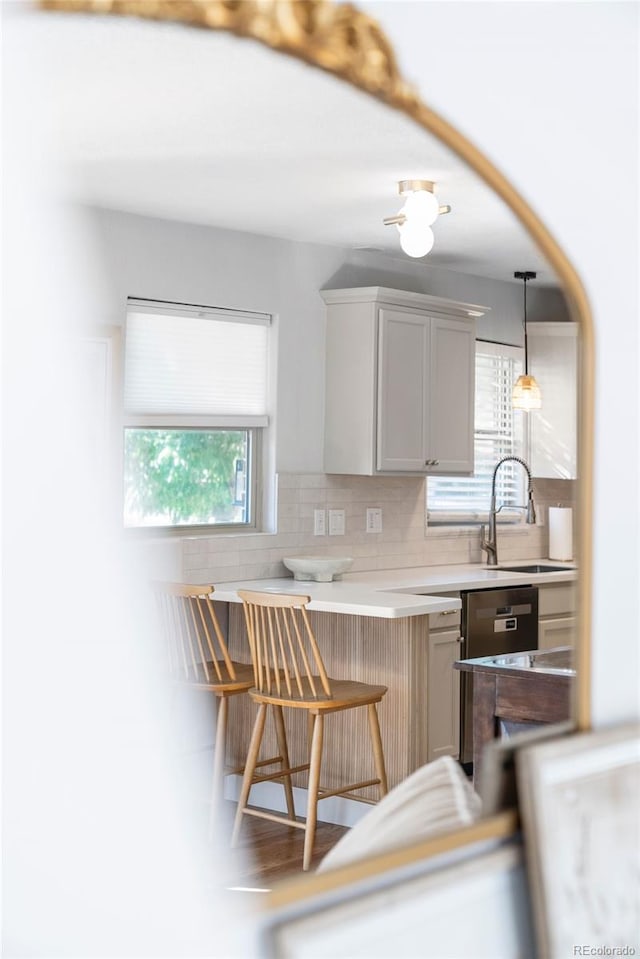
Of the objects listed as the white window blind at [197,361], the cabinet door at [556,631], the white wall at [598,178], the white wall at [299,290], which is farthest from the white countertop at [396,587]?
the white wall at [598,178]

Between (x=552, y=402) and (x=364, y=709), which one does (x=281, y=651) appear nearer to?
(x=364, y=709)

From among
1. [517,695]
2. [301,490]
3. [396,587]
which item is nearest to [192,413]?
[517,695]

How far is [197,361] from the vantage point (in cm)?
377

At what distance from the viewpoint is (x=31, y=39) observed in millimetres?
1229

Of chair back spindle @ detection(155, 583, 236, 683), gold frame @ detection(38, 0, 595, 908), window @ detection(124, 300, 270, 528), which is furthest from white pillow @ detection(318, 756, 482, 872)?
chair back spindle @ detection(155, 583, 236, 683)

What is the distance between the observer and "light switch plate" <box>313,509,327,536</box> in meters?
4.88

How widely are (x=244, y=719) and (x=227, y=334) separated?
4.91ft

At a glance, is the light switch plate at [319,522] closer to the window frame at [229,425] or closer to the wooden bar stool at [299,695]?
the window frame at [229,425]

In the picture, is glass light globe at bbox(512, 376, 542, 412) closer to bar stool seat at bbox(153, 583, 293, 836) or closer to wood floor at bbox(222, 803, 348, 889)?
bar stool seat at bbox(153, 583, 293, 836)

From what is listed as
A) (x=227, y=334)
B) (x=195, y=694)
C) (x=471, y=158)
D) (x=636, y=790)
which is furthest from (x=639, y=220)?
(x=227, y=334)

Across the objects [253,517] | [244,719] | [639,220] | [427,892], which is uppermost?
[639,220]

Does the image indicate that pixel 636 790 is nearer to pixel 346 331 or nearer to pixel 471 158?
pixel 471 158

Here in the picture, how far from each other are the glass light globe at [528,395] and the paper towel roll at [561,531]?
103 cm

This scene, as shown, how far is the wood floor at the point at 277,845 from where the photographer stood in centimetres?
318
